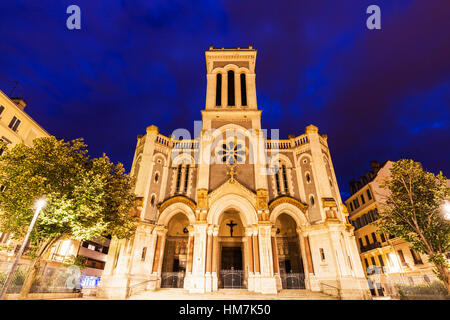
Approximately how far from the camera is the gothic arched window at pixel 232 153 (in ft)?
81.1

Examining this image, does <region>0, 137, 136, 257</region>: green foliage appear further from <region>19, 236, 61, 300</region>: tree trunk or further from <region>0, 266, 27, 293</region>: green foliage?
<region>0, 266, 27, 293</region>: green foliage

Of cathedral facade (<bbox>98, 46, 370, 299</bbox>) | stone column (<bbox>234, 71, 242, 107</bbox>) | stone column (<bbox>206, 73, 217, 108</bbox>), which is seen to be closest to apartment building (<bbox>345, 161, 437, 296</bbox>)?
cathedral facade (<bbox>98, 46, 370, 299</bbox>)

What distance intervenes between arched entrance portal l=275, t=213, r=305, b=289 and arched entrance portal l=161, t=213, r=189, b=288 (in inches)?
393

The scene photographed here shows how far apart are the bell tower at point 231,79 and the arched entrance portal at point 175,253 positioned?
14372mm

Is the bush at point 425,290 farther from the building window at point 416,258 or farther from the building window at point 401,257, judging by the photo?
the building window at point 401,257

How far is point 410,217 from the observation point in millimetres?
15453

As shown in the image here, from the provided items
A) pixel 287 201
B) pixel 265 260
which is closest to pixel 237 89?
pixel 287 201

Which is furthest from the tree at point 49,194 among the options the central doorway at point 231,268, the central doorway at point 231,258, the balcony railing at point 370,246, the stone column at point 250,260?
the balcony railing at point 370,246

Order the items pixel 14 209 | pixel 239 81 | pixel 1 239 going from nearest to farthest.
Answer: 1. pixel 14 209
2. pixel 1 239
3. pixel 239 81

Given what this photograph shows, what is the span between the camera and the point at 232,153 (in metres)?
25.3

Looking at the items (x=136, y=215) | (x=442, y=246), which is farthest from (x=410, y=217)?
(x=136, y=215)
